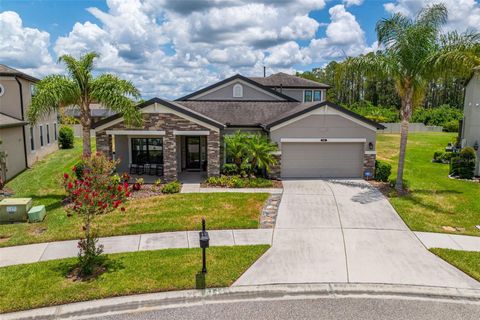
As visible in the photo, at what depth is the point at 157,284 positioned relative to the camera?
8.24m

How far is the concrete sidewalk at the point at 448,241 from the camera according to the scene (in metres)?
10.6

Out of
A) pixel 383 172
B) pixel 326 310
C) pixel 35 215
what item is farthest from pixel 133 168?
pixel 326 310

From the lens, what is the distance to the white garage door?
19078 millimetres

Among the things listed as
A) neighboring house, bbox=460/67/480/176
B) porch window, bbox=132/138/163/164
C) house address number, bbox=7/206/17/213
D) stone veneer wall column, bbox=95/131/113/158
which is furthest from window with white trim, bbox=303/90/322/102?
house address number, bbox=7/206/17/213

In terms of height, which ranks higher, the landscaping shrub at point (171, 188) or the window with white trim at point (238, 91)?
the window with white trim at point (238, 91)

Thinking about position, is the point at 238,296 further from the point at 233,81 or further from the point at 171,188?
the point at 233,81

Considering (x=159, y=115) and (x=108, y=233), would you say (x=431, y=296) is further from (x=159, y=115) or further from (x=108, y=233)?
(x=159, y=115)

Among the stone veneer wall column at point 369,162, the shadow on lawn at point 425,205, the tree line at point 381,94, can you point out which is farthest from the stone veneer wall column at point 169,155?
the tree line at point 381,94

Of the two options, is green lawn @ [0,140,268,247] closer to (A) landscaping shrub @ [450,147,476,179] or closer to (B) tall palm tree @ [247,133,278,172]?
(B) tall palm tree @ [247,133,278,172]

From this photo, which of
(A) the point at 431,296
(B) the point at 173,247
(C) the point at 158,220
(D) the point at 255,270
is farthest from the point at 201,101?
(A) the point at 431,296

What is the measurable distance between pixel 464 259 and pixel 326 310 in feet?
15.9

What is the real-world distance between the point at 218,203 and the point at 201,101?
38.8 ft

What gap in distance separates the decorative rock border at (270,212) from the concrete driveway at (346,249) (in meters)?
0.23

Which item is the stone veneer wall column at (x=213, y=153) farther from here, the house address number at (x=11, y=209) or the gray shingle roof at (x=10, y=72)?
the gray shingle roof at (x=10, y=72)
